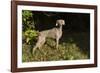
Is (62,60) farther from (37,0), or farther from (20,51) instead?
(37,0)

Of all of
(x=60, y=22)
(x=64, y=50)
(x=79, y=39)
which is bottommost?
(x=64, y=50)

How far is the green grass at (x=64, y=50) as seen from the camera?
73.8 inches

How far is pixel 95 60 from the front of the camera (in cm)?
210

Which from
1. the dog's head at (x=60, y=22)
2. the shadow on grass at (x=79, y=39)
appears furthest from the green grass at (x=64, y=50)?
the dog's head at (x=60, y=22)

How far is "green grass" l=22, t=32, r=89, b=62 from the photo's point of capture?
1875mm

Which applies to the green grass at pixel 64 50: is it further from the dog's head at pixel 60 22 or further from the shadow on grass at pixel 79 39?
the dog's head at pixel 60 22

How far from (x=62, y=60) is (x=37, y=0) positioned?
590 millimetres

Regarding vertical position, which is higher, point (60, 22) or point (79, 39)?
point (60, 22)

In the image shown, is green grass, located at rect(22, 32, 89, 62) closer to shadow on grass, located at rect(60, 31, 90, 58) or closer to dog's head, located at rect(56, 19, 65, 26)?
shadow on grass, located at rect(60, 31, 90, 58)

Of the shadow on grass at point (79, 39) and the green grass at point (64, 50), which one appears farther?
the shadow on grass at point (79, 39)

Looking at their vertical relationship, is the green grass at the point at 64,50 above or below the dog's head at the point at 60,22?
below

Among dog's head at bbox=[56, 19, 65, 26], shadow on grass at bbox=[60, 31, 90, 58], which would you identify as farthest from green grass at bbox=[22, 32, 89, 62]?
dog's head at bbox=[56, 19, 65, 26]

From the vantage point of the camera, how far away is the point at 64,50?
1990 millimetres

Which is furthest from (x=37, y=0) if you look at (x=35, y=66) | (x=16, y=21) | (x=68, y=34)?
(x=35, y=66)
